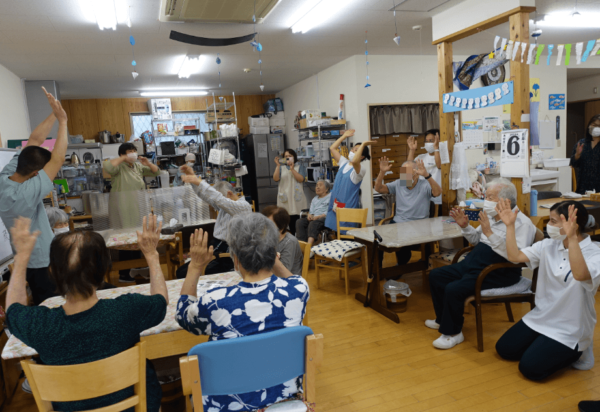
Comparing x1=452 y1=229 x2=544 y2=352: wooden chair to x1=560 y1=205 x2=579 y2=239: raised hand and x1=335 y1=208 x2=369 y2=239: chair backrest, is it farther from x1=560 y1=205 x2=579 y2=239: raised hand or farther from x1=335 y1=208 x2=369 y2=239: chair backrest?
x1=335 y1=208 x2=369 y2=239: chair backrest

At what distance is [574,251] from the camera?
2318mm

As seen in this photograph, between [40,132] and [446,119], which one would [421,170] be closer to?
[446,119]

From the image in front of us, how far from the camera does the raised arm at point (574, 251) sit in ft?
7.46

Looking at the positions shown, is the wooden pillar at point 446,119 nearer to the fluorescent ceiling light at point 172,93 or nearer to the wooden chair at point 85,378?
the wooden chair at point 85,378

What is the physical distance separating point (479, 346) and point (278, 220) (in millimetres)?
1705

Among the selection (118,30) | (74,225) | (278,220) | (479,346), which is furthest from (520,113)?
(74,225)

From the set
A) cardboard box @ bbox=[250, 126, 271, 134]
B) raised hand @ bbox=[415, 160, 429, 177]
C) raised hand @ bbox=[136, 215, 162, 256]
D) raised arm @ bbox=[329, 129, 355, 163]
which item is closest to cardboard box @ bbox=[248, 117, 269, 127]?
cardboard box @ bbox=[250, 126, 271, 134]

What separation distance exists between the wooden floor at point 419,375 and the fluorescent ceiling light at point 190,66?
4.51 metres

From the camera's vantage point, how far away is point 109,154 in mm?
9008

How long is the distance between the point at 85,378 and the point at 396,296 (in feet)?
9.45

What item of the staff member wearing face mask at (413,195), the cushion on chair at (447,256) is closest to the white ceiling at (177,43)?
the staff member wearing face mask at (413,195)

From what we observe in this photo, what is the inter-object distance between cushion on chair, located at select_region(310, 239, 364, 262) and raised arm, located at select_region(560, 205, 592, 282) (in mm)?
2202

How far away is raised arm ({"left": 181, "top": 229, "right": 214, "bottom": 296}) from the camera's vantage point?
1713 mm

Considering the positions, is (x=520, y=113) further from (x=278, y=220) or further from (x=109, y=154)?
(x=109, y=154)
